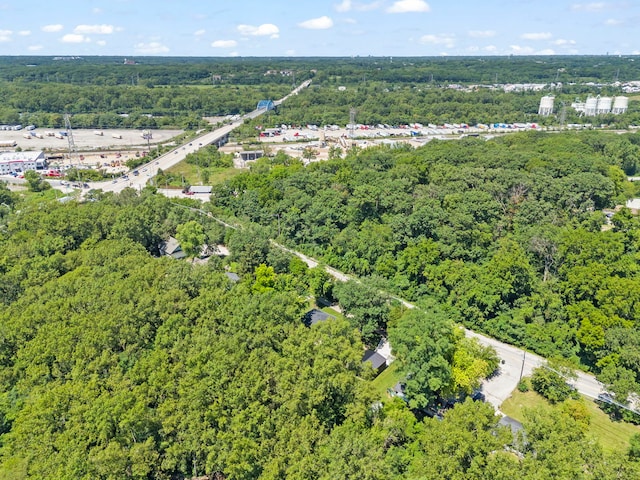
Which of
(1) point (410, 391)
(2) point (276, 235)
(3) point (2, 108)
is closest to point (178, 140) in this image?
(2) point (276, 235)

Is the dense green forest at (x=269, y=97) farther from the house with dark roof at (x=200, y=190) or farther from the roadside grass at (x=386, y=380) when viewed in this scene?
the roadside grass at (x=386, y=380)

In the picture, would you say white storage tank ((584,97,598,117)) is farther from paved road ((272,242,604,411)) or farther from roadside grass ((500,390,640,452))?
roadside grass ((500,390,640,452))

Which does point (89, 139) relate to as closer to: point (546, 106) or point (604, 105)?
point (546, 106)

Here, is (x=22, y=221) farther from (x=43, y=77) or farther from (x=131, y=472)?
(x=43, y=77)

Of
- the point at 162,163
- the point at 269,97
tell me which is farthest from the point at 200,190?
the point at 269,97

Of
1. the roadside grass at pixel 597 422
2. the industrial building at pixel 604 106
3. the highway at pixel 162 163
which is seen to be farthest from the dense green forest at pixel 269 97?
the roadside grass at pixel 597 422

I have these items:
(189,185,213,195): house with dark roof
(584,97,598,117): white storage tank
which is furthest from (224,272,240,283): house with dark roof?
(584,97,598,117): white storage tank
